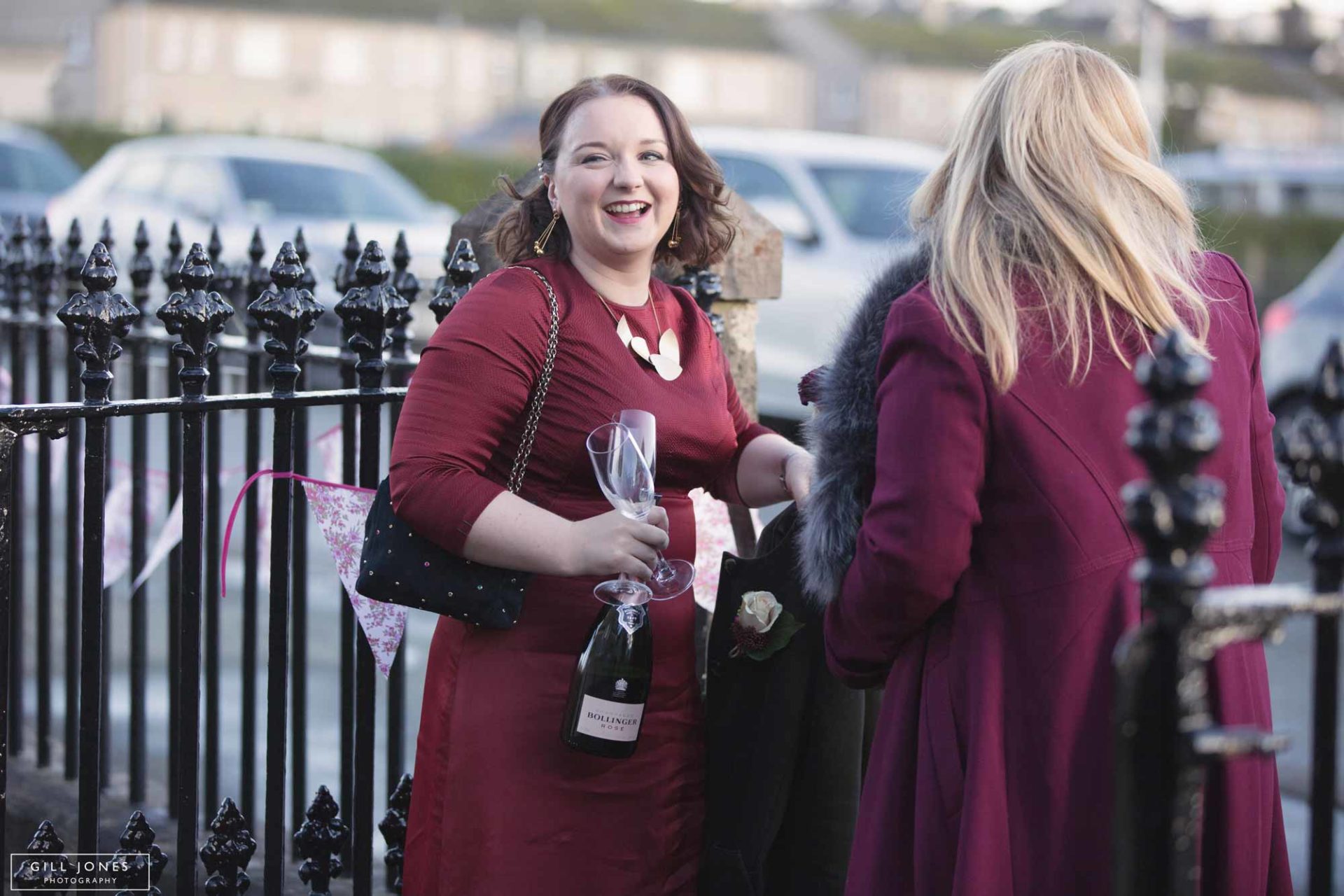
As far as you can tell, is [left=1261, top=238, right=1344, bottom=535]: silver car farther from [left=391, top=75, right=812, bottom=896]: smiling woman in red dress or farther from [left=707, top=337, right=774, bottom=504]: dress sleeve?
[left=391, top=75, right=812, bottom=896]: smiling woman in red dress

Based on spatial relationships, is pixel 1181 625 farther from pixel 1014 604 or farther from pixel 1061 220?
pixel 1061 220

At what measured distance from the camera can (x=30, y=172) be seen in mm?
14859

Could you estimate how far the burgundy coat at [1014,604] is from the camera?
1930 mm

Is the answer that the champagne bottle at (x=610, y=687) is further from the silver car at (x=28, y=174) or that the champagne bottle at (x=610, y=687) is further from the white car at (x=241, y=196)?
the silver car at (x=28, y=174)

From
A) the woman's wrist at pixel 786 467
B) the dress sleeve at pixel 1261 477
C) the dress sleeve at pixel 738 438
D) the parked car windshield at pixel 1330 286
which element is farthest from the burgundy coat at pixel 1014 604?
the parked car windshield at pixel 1330 286

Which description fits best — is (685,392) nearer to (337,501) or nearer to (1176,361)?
(337,501)

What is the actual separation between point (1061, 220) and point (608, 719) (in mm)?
1030


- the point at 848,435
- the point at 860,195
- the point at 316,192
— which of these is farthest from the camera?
the point at 316,192

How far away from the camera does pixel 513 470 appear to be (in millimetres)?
2350

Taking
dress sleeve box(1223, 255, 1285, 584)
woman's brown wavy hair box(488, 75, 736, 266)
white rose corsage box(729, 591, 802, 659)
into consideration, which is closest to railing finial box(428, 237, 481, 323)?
woman's brown wavy hair box(488, 75, 736, 266)

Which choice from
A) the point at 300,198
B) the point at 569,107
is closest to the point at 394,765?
the point at 569,107

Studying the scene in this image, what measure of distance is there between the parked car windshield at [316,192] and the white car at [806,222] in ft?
10.5

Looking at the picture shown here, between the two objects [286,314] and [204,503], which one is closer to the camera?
[286,314]

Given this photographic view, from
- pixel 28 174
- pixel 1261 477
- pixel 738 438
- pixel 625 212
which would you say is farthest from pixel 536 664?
pixel 28 174
